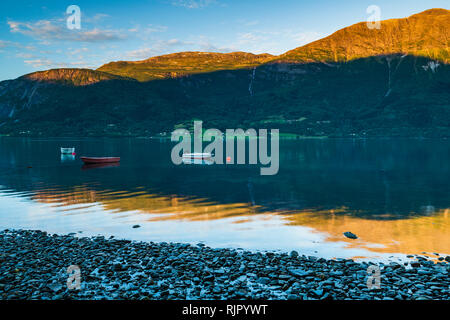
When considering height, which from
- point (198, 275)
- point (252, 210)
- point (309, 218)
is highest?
point (198, 275)

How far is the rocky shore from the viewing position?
17.8m

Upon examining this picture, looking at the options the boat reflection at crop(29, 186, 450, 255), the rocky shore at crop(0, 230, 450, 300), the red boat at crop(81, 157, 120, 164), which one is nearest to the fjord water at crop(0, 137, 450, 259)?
the boat reflection at crop(29, 186, 450, 255)

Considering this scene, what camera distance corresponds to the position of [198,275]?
20.5 meters

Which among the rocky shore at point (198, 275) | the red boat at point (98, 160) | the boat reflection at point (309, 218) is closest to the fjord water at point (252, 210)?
the boat reflection at point (309, 218)

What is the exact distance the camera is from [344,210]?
43.1 metres

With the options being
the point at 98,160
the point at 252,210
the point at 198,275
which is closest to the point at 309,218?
the point at 252,210

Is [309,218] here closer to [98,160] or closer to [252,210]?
[252,210]

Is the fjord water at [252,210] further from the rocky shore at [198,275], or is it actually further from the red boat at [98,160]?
the red boat at [98,160]

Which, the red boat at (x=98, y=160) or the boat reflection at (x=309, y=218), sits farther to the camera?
the red boat at (x=98, y=160)

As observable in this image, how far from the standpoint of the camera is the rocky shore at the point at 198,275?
58.4ft

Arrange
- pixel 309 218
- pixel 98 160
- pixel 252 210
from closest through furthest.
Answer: pixel 309 218 → pixel 252 210 → pixel 98 160
